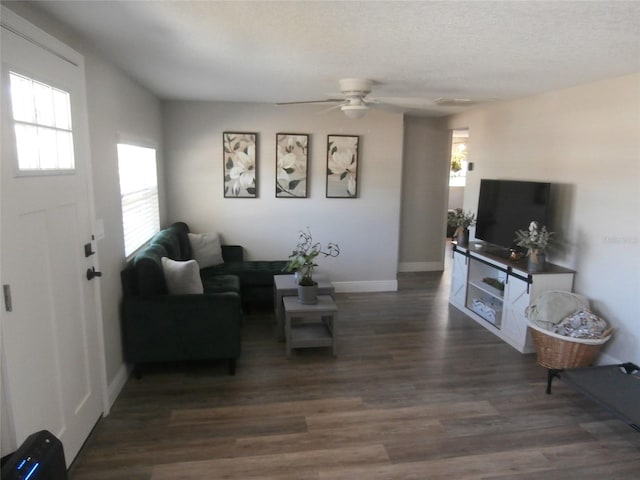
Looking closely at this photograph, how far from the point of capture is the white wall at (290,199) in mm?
5070

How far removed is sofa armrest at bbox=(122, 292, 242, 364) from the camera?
125 inches

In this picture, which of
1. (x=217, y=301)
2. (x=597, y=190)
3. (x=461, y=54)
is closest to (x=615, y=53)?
(x=461, y=54)

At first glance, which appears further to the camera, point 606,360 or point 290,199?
point 290,199

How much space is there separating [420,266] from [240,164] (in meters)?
3.32

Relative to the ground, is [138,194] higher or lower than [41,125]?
lower

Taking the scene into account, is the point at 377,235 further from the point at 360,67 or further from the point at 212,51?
the point at 212,51

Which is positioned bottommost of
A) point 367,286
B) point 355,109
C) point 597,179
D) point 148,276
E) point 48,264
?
point 367,286

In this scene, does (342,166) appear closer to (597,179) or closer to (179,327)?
(597,179)

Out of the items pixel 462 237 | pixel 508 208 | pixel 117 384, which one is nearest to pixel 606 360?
pixel 508 208

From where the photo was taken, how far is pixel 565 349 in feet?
10.8

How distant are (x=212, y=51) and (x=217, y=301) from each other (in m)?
1.75

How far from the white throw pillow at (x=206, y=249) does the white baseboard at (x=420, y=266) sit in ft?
9.92

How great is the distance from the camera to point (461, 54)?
268 centimetres

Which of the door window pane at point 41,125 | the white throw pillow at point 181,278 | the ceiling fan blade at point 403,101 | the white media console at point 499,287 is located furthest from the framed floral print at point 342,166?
the door window pane at point 41,125
